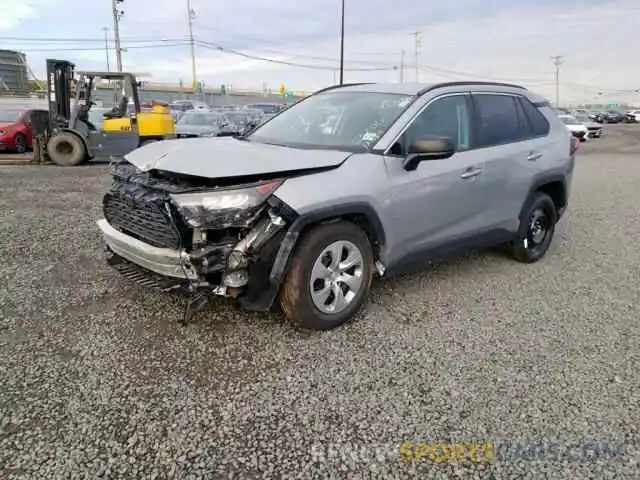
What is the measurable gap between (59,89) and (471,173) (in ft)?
40.7

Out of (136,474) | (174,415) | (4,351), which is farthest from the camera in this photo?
(4,351)

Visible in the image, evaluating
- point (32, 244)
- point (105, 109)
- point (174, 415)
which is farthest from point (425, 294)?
point (105, 109)

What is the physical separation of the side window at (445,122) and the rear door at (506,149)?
0.16 metres

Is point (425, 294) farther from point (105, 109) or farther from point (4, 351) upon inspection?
point (105, 109)

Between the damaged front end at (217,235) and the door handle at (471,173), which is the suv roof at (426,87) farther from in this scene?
the damaged front end at (217,235)

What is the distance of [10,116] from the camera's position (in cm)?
1573

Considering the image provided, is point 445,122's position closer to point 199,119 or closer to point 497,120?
point 497,120

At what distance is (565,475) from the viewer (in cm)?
234

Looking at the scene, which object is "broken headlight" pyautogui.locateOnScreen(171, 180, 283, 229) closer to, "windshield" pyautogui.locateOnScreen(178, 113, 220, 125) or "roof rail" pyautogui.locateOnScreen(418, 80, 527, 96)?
"roof rail" pyautogui.locateOnScreen(418, 80, 527, 96)

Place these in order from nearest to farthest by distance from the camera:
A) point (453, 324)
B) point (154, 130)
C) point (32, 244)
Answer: point (453, 324)
point (32, 244)
point (154, 130)

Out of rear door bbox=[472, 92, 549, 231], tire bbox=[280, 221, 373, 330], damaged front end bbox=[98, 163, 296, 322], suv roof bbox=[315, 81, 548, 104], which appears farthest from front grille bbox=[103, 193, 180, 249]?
rear door bbox=[472, 92, 549, 231]

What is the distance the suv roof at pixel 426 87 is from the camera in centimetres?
435

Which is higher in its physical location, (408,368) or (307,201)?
(307,201)

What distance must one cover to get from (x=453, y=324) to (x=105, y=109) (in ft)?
42.8
